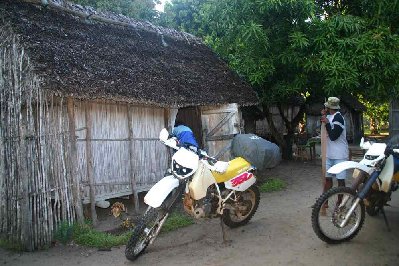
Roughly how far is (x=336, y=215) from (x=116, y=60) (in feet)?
15.4

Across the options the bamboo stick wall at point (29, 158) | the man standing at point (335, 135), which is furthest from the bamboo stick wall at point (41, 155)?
the man standing at point (335, 135)

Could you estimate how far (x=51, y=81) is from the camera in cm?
489

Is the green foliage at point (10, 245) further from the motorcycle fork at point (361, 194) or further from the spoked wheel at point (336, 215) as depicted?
the motorcycle fork at point (361, 194)

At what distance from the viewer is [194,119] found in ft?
30.6

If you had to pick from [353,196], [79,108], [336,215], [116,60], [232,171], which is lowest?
[336,215]

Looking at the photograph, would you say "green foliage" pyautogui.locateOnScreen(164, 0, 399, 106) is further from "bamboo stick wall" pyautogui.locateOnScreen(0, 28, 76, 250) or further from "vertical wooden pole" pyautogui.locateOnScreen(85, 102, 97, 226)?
"bamboo stick wall" pyautogui.locateOnScreen(0, 28, 76, 250)

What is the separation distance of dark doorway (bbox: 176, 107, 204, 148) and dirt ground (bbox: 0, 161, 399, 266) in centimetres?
361

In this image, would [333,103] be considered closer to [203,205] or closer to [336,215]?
[336,215]

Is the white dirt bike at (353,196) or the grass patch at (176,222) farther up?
the white dirt bike at (353,196)

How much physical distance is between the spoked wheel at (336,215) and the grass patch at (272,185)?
Result: 341 centimetres

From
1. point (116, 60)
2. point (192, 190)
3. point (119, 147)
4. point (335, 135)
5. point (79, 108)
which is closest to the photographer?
point (192, 190)

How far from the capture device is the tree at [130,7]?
12209mm

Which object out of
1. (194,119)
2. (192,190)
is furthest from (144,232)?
(194,119)

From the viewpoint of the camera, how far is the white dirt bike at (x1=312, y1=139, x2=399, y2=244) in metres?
3.95
